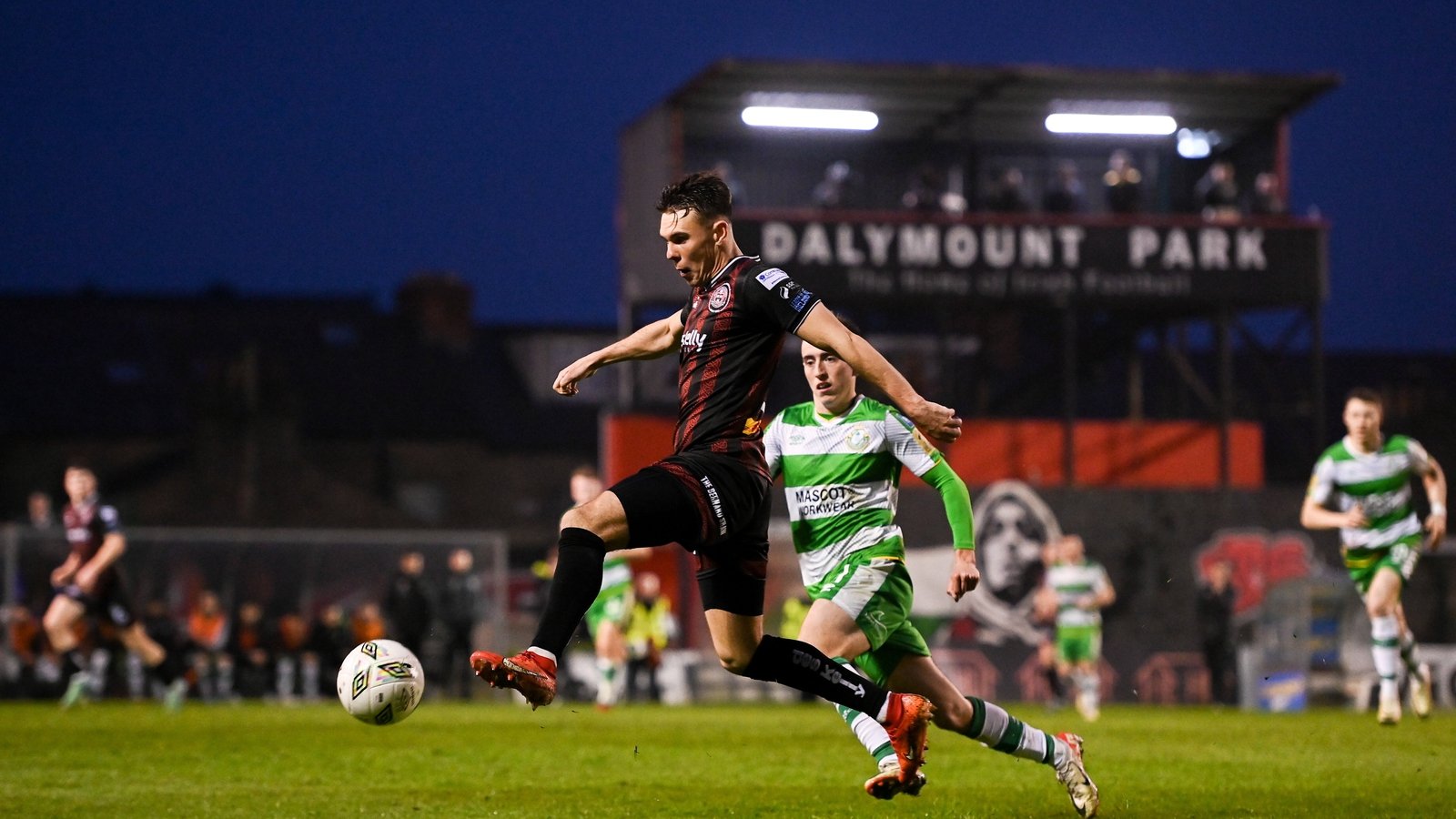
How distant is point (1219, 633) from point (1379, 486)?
12.7 metres

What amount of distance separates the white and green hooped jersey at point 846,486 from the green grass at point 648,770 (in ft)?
4.35

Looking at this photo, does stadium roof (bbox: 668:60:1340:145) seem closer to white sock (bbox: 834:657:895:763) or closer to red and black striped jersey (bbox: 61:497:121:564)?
red and black striped jersey (bbox: 61:497:121:564)

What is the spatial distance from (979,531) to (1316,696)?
6047 millimetres

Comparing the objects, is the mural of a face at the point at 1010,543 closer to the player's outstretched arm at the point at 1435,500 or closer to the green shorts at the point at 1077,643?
the green shorts at the point at 1077,643

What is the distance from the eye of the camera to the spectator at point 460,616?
84.9 feet

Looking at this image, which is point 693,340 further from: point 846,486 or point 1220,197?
point 1220,197

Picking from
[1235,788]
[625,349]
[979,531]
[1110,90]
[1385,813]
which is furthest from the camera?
[1110,90]

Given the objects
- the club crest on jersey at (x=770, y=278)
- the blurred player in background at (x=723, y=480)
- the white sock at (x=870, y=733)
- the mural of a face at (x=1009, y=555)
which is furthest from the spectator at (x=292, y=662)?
the club crest on jersey at (x=770, y=278)

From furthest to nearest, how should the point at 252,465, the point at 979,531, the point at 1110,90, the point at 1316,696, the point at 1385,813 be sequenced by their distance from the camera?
the point at 252,465
the point at 1110,90
the point at 979,531
the point at 1316,696
the point at 1385,813

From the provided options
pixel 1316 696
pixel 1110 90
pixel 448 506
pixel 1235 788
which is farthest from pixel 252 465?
pixel 1235 788

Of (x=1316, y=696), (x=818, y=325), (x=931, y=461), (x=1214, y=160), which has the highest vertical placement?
(x=1214, y=160)

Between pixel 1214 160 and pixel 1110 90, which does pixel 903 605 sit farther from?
pixel 1214 160

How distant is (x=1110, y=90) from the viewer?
37625 millimetres

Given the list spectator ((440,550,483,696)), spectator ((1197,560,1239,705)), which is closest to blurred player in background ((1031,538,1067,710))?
spectator ((1197,560,1239,705))
